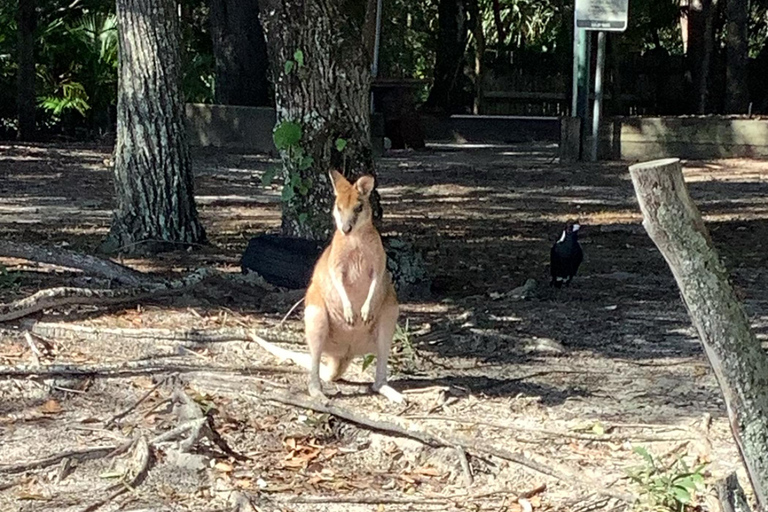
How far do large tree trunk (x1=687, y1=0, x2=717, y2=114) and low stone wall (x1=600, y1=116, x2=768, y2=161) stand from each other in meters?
4.38

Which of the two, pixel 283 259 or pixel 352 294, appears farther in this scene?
pixel 283 259

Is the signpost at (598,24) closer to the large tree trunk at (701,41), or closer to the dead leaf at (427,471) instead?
the large tree trunk at (701,41)

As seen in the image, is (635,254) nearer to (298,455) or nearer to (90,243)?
(90,243)

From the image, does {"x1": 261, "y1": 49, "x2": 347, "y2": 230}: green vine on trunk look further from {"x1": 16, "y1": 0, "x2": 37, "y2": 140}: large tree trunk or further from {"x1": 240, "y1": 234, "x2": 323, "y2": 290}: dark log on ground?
{"x1": 16, "y1": 0, "x2": 37, "y2": 140}: large tree trunk

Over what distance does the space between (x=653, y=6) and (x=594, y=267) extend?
643 inches

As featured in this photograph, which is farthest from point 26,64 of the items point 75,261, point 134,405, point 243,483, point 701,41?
point 243,483

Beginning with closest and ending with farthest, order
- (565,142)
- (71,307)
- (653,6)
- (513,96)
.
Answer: (71,307), (565,142), (653,6), (513,96)

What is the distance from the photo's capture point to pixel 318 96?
295 inches

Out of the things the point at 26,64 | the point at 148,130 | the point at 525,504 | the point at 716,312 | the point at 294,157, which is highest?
the point at 26,64

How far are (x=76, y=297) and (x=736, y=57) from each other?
51.0 ft

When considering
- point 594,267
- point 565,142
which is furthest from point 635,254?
point 565,142

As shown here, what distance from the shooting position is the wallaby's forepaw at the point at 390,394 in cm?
516

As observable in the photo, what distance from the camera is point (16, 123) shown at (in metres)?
21.4

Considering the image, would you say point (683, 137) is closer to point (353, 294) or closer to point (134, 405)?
point (353, 294)
